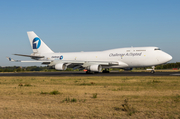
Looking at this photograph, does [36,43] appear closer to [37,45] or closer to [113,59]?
[37,45]

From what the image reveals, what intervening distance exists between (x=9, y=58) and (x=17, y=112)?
35.0 metres

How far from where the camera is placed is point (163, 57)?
38.2 meters

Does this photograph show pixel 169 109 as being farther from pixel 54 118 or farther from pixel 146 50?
pixel 146 50

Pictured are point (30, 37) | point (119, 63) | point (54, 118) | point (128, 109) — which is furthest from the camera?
point (30, 37)

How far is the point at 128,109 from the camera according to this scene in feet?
28.7

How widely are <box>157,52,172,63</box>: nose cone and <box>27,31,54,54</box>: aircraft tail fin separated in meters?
25.1

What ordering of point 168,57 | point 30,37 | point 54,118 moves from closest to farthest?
point 54,118
point 168,57
point 30,37

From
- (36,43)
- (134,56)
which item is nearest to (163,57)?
(134,56)

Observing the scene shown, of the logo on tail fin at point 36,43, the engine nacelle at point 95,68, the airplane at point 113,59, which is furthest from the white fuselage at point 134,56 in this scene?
the logo on tail fin at point 36,43

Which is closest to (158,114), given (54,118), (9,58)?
(54,118)

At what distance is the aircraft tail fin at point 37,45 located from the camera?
5188cm

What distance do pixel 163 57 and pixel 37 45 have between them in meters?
28.3

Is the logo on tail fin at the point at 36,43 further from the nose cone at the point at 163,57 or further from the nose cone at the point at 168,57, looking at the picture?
the nose cone at the point at 168,57

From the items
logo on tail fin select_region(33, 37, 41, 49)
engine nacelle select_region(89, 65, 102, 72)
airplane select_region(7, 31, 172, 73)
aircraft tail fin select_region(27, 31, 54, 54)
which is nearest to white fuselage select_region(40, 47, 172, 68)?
airplane select_region(7, 31, 172, 73)
